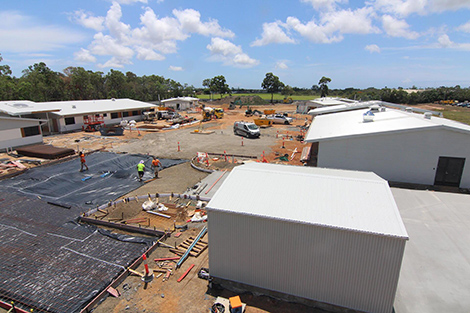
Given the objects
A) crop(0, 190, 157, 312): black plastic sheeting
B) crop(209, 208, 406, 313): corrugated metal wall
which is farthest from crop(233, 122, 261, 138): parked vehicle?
crop(209, 208, 406, 313): corrugated metal wall

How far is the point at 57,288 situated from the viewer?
7633mm

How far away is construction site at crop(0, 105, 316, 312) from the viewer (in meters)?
7.48

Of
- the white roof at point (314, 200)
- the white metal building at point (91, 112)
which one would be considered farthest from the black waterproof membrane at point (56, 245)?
the white metal building at point (91, 112)

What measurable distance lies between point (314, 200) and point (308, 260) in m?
1.70

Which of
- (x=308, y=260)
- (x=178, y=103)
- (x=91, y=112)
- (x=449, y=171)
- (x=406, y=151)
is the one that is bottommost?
(x=308, y=260)

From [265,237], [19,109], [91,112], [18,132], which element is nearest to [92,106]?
[91,112]

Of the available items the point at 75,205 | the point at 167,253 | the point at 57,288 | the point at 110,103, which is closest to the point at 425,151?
the point at 167,253

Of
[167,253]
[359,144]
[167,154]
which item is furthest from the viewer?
[167,154]

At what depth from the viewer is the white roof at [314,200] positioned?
22.2ft

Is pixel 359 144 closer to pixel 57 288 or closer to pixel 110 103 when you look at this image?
pixel 57 288

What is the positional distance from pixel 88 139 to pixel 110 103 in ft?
49.6

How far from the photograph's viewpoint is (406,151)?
14.7m

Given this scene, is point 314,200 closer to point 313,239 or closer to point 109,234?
point 313,239

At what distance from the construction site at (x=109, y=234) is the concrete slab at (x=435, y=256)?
326 centimetres
